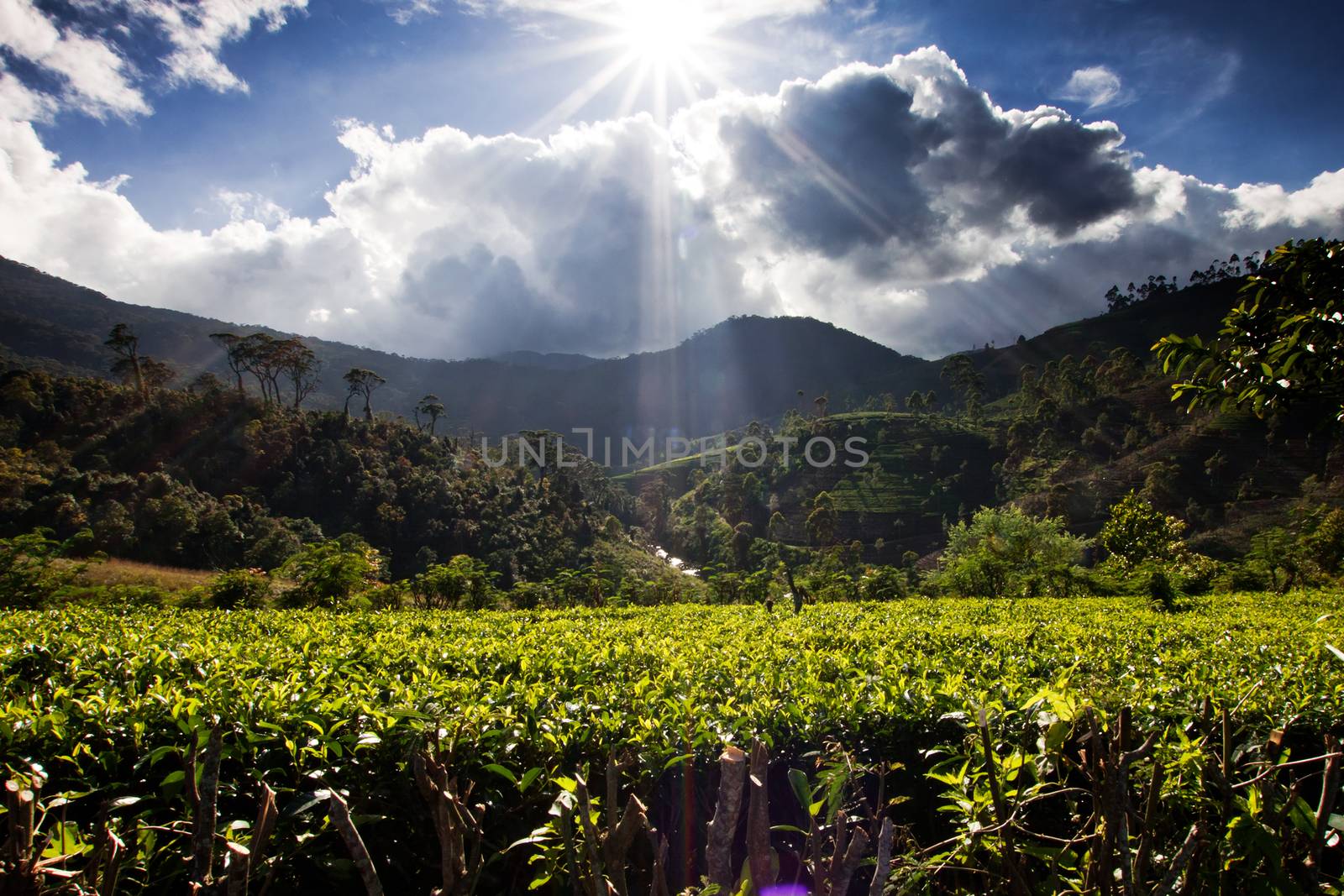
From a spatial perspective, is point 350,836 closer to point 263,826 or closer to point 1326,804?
point 263,826

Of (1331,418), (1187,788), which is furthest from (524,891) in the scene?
(1331,418)

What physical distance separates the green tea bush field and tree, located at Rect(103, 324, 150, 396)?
248ft

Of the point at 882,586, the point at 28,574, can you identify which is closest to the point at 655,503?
the point at 882,586

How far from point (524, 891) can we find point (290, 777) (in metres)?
0.93

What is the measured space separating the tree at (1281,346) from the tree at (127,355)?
79841 millimetres

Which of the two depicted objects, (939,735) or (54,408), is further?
(54,408)

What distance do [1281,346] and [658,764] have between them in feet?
9.03

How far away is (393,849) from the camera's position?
230 cm

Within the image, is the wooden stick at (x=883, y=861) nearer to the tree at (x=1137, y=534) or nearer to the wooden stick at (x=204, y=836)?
the wooden stick at (x=204, y=836)

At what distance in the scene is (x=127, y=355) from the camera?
218 feet

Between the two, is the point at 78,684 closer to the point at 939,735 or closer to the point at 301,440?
the point at 939,735

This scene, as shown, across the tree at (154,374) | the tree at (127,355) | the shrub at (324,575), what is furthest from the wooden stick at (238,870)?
the tree at (154,374)

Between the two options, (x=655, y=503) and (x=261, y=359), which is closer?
(x=261, y=359)

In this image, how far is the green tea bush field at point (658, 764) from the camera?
1.16 meters
